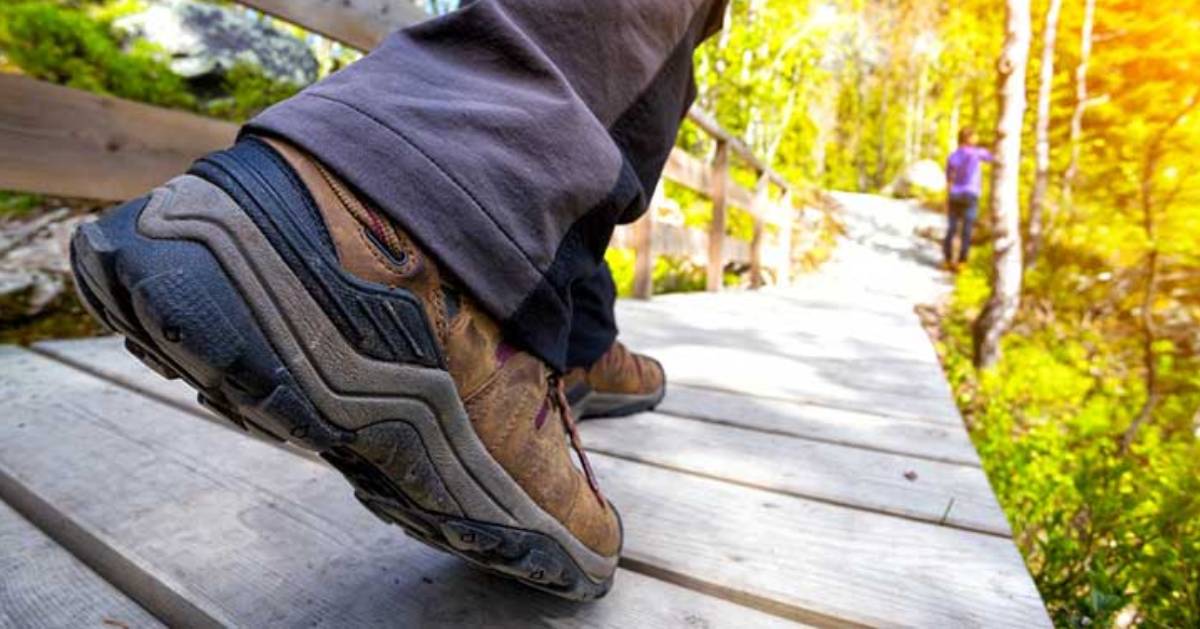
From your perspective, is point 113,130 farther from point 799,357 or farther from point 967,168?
point 967,168

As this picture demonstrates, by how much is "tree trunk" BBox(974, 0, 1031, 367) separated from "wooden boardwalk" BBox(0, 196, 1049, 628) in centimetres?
394

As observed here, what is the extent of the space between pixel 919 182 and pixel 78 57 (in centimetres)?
1693

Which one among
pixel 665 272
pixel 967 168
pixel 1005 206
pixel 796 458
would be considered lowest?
pixel 665 272

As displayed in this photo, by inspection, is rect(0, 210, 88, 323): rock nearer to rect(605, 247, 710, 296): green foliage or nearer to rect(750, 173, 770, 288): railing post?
rect(605, 247, 710, 296): green foliage

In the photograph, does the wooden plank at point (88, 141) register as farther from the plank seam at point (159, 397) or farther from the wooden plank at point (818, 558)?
the wooden plank at point (818, 558)

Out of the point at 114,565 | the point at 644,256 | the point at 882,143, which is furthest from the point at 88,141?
the point at 882,143

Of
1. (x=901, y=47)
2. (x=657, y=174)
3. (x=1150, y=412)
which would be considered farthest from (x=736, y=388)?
(x=901, y=47)

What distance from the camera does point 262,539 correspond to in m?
0.65

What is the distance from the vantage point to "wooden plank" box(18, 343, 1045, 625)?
62 centimetres

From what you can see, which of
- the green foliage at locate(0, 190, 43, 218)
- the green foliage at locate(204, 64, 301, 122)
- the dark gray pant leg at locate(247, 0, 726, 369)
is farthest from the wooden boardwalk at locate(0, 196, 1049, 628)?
the green foliage at locate(204, 64, 301, 122)

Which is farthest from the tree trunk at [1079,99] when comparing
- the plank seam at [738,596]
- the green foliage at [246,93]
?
the plank seam at [738,596]

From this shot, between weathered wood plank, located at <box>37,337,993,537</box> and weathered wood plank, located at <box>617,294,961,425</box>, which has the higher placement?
weathered wood plank, located at <box>37,337,993,537</box>

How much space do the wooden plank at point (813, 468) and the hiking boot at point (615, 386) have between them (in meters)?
0.03

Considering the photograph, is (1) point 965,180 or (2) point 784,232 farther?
(1) point 965,180
